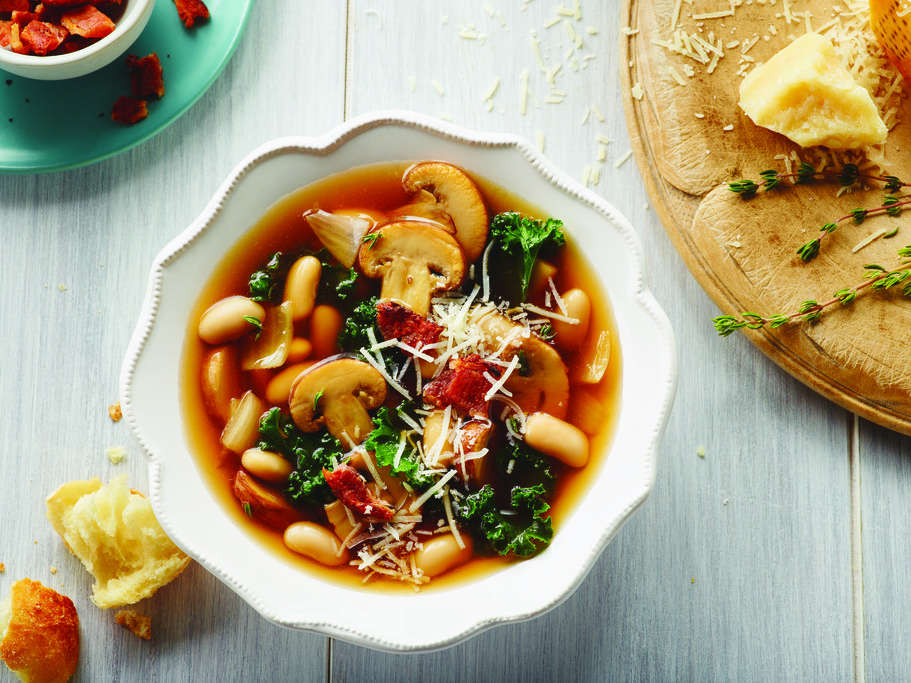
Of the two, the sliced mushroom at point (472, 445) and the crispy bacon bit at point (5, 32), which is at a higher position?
the crispy bacon bit at point (5, 32)

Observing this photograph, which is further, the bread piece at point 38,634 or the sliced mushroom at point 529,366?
the bread piece at point 38,634

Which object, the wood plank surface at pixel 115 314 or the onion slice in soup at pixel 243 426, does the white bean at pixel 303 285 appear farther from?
the wood plank surface at pixel 115 314

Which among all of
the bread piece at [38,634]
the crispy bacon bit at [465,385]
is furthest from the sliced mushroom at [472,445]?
the bread piece at [38,634]

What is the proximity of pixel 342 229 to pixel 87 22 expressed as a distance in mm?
892

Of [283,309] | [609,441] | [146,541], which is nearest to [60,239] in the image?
[283,309]


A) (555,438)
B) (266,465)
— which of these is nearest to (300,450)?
(266,465)

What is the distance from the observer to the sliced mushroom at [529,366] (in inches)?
71.9

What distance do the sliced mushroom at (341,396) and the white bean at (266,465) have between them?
11 cm

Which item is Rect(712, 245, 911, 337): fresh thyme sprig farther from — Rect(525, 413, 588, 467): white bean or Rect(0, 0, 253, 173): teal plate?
Rect(0, 0, 253, 173): teal plate

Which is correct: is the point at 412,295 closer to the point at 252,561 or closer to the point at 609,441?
the point at 609,441

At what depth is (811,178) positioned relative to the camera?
203cm

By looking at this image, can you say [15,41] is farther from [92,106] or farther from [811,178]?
[811,178]

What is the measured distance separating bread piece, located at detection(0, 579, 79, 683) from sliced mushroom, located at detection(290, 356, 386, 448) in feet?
3.07

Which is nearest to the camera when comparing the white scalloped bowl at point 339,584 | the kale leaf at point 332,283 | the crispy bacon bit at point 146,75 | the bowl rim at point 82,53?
the white scalloped bowl at point 339,584
